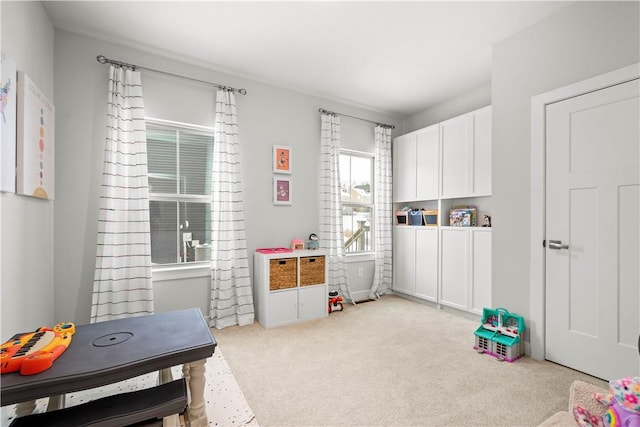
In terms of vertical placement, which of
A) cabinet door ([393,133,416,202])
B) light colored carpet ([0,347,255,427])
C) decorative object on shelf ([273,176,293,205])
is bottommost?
light colored carpet ([0,347,255,427])

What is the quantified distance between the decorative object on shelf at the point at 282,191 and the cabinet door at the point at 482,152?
2136mm

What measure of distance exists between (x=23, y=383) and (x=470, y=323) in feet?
11.5

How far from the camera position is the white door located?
1964mm

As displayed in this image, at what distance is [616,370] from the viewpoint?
6.58ft

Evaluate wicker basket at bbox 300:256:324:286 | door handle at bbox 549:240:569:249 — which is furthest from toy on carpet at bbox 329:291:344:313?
door handle at bbox 549:240:569:249

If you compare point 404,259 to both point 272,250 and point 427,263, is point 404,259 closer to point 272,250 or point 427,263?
point 427,263

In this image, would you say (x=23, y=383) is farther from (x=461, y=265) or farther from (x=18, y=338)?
(x=461, y=265)

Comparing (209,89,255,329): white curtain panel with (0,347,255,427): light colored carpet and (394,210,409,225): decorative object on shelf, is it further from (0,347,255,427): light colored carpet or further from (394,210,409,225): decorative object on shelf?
(394,210,409,225): decorative object on shelf

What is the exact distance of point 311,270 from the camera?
3.40 metres

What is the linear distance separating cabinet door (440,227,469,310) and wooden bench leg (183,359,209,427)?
2.96 meters

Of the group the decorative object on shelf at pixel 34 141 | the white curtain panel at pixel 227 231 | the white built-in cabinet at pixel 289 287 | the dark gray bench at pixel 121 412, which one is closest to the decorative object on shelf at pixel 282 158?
the white curtain panel at pixel 227 231

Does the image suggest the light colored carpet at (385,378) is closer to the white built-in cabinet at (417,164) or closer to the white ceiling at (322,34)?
the white built-in cabinet at (417,164)

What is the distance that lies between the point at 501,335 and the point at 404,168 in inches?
97.1

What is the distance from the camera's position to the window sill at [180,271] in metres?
2.89
